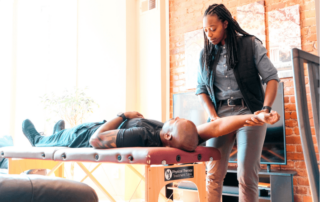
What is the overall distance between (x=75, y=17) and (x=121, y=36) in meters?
1.05

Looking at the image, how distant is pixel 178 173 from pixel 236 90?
1.84ft

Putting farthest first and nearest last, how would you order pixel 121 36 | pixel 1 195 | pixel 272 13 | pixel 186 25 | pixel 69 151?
1. pixel 121 36
2. pixel 186 25
3. pixel 272 13
4. pixel 69 151
5. pixel 1 195

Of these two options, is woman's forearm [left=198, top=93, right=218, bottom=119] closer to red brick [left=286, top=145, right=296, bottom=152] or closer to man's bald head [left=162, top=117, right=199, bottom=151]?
man's bald head [left=162, top=117, right=199, bottom=151]

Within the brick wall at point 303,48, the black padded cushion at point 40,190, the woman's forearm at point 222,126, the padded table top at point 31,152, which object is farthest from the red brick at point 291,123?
the black padded cushion at point 40,190

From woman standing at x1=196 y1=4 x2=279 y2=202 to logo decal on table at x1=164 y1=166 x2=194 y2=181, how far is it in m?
0.13

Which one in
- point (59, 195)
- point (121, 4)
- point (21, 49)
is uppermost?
point (121, 4)

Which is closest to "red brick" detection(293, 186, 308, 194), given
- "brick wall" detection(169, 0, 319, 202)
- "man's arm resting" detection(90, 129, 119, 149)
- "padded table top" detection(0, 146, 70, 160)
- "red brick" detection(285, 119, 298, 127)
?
"brick wall" detection(169, 0, 319, 202)

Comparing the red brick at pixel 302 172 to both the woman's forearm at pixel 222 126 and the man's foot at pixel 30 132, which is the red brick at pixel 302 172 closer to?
the woman's forearm at pixel 222 126

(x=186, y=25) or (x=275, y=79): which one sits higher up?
(x=186, y=25)

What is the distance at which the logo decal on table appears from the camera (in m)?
1.57

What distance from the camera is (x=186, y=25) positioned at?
386 centimetres

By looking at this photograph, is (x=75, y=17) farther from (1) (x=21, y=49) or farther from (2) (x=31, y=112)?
(2) (x=31, y=112)

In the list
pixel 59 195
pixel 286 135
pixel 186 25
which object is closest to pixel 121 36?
pixel 186 25

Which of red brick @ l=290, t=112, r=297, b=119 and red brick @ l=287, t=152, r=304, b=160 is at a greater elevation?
red brick @ l=290, t=112, r=297, b=119
